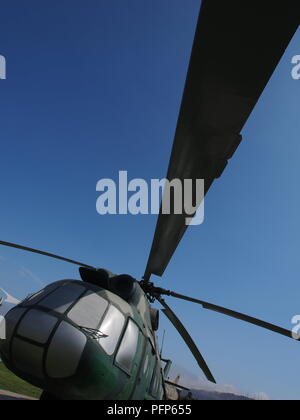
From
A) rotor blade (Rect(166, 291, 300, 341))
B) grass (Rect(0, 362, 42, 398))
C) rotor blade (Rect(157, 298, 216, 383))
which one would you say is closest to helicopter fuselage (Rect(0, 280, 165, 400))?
rotor blade (Rect(166, 291, 300, 341))

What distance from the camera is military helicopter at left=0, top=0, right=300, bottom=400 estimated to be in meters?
1.25

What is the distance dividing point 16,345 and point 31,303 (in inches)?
16.9

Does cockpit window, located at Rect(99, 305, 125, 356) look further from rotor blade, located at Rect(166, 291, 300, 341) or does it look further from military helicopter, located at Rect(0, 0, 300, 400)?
rotor blade, located at Rect(166, 291, 300, 341)

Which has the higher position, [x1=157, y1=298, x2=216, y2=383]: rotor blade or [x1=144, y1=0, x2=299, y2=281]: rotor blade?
[x1=144, y1=0, x2=299, y2=281]: rotor blade

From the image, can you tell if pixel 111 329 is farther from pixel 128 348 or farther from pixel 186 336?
pixel 186 336

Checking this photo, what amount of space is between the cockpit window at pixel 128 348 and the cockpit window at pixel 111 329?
0.39 ft

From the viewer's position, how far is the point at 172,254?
442 centimetres

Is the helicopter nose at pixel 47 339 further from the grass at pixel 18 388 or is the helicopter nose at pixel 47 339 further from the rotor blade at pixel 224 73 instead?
the grass at pixel 18 388

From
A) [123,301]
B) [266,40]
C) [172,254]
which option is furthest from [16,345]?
[266,40]

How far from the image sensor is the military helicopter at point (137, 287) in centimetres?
125

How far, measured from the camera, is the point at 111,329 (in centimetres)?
280
